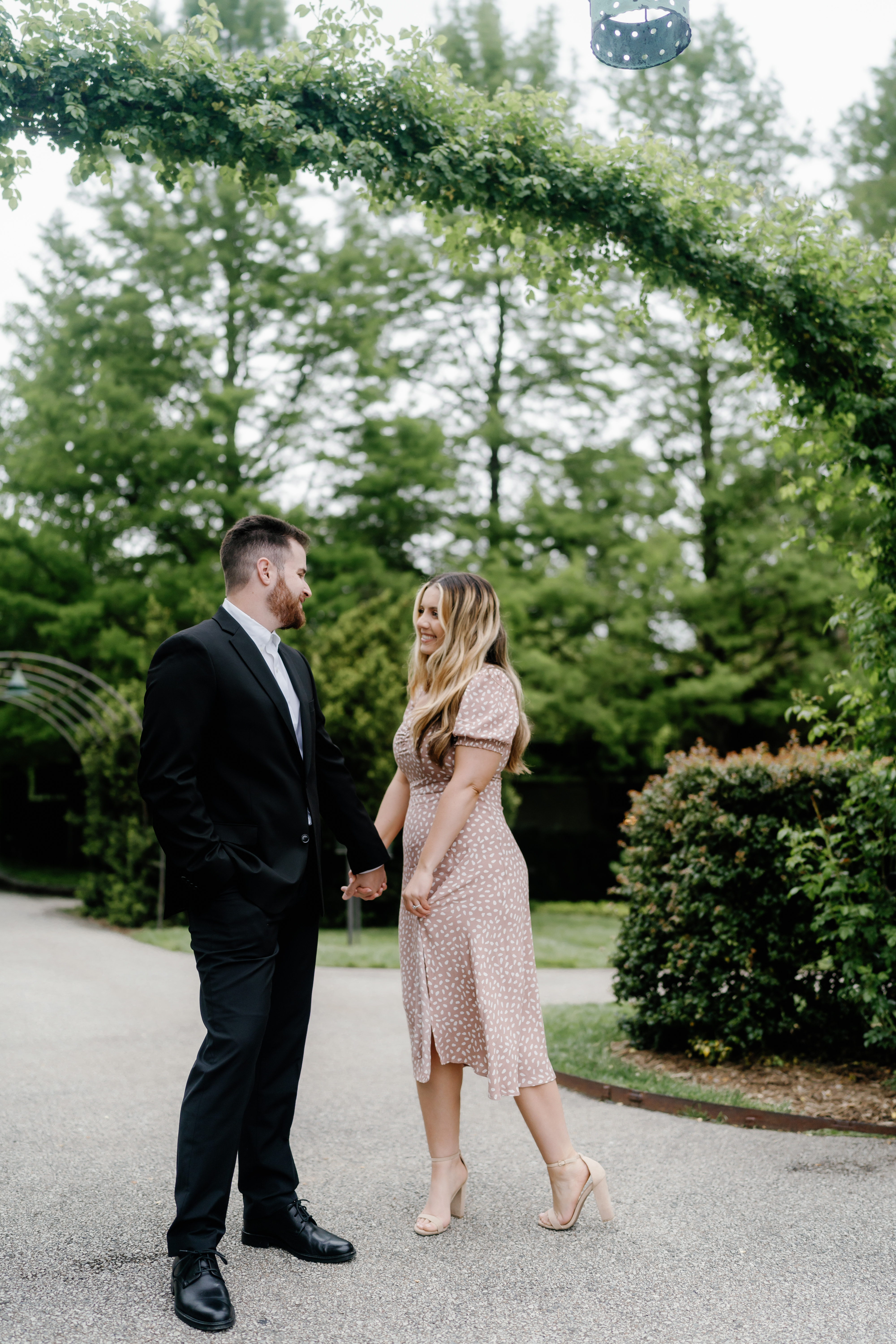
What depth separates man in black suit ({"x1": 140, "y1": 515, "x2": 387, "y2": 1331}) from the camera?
3.09 m

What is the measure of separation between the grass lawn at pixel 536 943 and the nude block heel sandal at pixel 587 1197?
4681 millimetres

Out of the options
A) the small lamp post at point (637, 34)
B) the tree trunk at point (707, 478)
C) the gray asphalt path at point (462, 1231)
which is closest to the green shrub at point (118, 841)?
the gray asphalt path at point (462, 1231)

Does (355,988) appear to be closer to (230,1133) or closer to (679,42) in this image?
(230,1133)

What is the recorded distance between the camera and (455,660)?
3725mm

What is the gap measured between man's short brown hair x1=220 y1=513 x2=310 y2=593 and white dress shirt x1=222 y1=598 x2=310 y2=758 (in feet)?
0.32

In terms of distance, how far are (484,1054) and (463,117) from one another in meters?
4.19

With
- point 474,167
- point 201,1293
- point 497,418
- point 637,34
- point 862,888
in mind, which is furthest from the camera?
point 497,418

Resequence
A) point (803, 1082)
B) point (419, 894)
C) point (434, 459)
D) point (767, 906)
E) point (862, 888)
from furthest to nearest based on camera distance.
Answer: point (434, 459), point (767, 906), point (803, 1082), point (862, 888), point (419, 894)

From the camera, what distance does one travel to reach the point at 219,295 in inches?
776

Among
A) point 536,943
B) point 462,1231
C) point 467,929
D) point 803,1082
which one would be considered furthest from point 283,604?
point 536,943

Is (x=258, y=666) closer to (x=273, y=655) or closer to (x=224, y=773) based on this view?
(x=273, y=655)

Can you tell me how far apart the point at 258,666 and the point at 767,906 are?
364 cm

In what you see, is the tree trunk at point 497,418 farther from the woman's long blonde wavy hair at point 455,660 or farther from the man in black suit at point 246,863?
the man in black suit at point 246,863

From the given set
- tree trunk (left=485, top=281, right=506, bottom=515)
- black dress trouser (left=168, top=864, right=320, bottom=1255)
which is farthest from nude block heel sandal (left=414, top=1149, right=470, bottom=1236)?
tree trunk (left=485, top=281, right=506, bottom=515)
